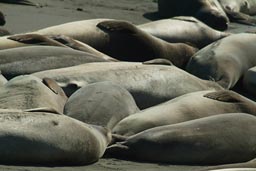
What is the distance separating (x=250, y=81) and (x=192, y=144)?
2.97 m

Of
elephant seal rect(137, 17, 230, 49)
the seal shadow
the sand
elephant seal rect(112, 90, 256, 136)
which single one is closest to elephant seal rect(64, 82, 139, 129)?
elephant seal rect(112, 90, 256, 136)

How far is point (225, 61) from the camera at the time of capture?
8.38 meters

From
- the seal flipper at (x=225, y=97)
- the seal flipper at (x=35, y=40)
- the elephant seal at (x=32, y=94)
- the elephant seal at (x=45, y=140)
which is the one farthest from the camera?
the seal flipper at (x=35, y=40)

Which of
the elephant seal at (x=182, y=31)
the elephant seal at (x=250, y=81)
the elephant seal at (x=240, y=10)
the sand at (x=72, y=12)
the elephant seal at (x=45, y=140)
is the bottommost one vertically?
the elephant seal at (x=240, y=10)

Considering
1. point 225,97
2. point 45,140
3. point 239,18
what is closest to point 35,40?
point 225,97

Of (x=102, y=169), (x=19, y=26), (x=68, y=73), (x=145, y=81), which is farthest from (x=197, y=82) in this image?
(x=19, y=26)

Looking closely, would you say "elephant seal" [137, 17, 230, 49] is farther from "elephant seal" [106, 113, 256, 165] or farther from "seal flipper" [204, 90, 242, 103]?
"elephant seal" [106, 113, 256, 165]

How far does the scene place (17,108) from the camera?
5.51 metres

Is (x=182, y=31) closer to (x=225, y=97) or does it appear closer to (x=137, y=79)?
(x=137, y=79)

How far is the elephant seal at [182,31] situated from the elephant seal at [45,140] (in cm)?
439

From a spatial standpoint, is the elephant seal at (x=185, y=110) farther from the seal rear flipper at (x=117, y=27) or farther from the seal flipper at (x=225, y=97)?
the seal rear flipper at (x=117, y=27)

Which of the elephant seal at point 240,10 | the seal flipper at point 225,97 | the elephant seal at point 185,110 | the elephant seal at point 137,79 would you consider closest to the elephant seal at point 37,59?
the elephant seal at point 137,79

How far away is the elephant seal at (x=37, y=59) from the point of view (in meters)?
6.77

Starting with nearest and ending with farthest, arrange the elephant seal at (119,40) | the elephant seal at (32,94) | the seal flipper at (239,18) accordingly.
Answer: the elephant seal at (32,94), the elephant seal at (119,40), the seal flipper at (239,18)
